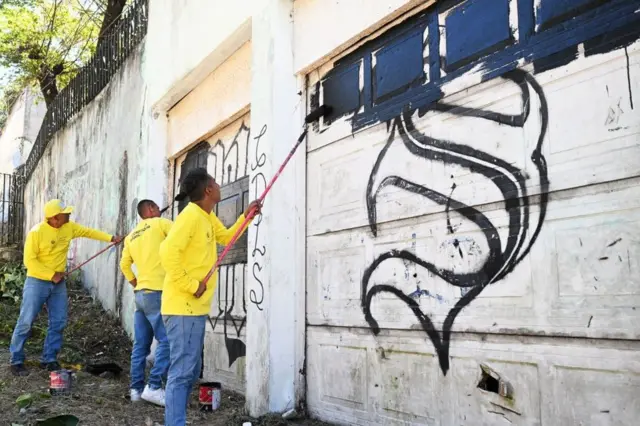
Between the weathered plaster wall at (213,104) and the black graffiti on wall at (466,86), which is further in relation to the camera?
the weathered plaster wall at (213,104)

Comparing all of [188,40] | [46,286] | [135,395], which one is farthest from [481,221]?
[46,286]

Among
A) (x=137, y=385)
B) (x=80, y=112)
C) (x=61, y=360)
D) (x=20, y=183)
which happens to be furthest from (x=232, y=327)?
(x=20, y=183)

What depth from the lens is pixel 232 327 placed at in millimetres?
5996

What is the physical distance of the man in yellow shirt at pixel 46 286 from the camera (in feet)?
19.8

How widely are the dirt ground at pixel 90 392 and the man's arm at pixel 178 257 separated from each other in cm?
130

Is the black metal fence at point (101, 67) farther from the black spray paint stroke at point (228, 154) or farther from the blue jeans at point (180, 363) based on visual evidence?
the blue jeans at point (180, 363)

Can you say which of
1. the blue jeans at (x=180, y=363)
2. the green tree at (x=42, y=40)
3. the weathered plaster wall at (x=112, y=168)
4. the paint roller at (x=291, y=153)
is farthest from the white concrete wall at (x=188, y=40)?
the green tree at (x=42, y=40)

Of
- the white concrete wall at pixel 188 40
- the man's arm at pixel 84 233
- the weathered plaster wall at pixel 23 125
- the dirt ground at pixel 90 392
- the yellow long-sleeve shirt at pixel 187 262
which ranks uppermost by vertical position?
the weathered plaster wall at pixel 23 125

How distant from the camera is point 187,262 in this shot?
3.88 meters

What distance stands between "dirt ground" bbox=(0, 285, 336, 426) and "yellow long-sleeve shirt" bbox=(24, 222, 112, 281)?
3.31 feet

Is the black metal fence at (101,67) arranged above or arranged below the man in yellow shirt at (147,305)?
above

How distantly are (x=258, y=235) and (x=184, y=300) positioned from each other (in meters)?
1.14

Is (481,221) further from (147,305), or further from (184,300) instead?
(147,305)

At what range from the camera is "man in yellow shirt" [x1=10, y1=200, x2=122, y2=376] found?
238 inches
